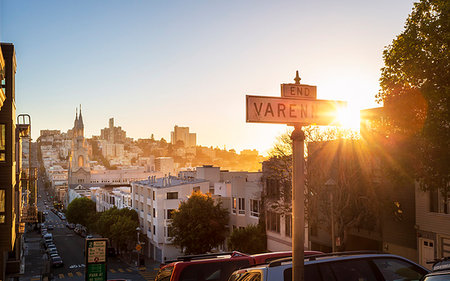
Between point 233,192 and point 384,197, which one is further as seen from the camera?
point 233,192

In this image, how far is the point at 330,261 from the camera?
7480mm

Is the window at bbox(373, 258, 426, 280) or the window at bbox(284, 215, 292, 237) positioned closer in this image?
the window at bbox(373, 258, 426, 280)

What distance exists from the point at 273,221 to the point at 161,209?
22.0 metres

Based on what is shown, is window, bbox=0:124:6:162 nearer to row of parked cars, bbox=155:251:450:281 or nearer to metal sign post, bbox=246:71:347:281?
row of parked cars, bbox=155:251:450:281

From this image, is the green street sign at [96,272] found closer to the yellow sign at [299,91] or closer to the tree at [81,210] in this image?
the yellow sign at [299,91]

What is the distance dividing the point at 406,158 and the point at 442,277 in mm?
12098

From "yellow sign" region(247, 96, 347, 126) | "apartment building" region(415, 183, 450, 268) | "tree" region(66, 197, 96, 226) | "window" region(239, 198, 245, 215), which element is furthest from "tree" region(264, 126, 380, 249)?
"tree" region(66, 197, 96, 226)

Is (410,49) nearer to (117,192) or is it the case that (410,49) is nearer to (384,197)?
(384,197)

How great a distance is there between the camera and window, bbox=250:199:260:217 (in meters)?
42.6

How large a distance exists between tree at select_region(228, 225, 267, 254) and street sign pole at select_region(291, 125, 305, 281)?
32.8m

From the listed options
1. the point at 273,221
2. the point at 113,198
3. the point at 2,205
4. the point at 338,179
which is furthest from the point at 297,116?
the point at 113,198

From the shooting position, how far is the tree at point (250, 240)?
127 ft

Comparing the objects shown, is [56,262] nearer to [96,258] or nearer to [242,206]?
[242,206]

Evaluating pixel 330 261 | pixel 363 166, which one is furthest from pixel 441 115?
pixel 363 166
